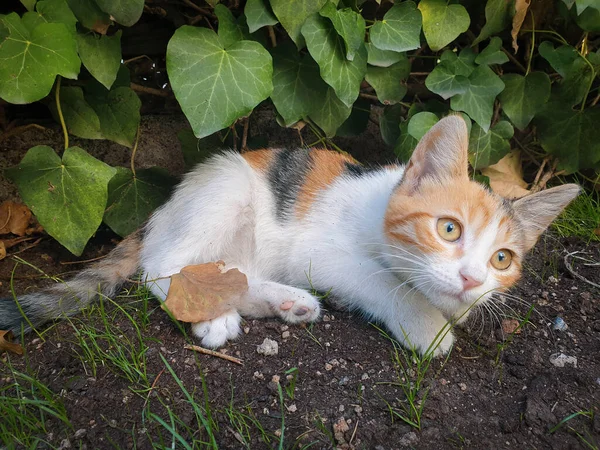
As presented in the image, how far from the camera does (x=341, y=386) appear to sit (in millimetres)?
1779

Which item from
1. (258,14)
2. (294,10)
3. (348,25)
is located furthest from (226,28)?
(348,25)

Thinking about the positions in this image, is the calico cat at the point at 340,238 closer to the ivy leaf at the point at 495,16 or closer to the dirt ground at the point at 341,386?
the dirt ground at the point at 341,386

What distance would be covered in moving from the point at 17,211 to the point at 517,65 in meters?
2.80

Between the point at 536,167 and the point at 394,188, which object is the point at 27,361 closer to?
the point at 394,188

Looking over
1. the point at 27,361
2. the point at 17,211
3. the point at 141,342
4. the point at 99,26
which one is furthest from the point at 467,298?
the point at 17,211

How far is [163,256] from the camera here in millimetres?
2252

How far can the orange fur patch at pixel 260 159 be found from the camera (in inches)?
98.4

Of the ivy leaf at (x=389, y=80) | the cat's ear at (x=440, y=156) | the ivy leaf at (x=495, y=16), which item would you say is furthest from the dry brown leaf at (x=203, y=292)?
the ivy leaf at (x=495, y=16)

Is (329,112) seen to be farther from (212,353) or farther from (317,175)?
(212,353)

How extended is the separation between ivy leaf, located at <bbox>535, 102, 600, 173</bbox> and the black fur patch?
4.72ft

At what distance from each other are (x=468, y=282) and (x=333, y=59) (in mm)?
1144

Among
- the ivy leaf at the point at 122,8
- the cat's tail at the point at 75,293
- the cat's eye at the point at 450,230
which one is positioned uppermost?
the ivy leaf at the point at 122,8

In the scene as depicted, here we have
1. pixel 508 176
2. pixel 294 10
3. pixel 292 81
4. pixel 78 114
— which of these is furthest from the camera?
pixel 508 176

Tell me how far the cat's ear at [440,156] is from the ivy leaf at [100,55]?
128cm
